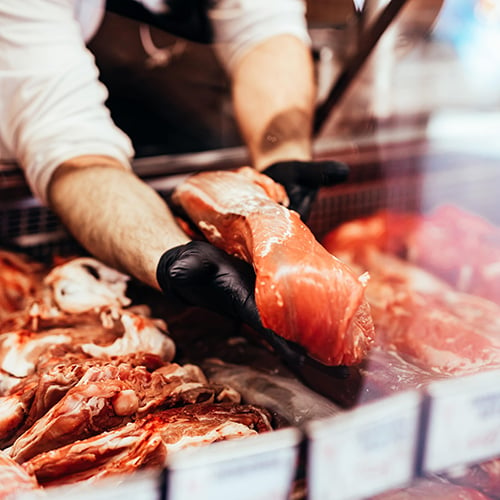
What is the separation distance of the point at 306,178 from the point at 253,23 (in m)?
1.10

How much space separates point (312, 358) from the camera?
1.30 meters

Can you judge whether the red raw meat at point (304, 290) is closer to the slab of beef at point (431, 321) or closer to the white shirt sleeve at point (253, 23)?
the slab of beef at point (431, 321)

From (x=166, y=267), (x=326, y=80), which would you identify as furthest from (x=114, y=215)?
(x=326, y=80)

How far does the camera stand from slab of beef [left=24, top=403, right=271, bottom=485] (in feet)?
3.90

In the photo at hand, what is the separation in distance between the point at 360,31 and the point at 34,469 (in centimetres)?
235

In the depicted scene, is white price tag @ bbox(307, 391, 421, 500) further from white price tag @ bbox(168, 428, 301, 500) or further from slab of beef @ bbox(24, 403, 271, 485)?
slab of beef @ bbox(24, 403, 271, 485)

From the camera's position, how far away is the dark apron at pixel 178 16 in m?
2.15

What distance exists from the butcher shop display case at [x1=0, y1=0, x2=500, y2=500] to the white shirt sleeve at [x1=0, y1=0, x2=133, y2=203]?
29cm

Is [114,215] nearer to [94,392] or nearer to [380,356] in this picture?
[94,392]

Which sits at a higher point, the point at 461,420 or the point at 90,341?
the point at 461,420

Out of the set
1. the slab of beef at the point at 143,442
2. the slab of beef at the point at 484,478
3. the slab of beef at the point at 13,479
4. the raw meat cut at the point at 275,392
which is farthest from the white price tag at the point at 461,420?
the slab of beef at the point at 13,479

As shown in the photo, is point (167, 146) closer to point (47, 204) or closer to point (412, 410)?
point (47, 204)

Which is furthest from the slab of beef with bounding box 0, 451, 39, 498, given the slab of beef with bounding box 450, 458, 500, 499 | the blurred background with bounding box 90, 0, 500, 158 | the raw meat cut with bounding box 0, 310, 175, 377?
the blurred background with bounding box 90, 0, 500, 158

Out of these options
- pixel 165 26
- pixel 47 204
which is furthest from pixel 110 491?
pixel 165 26
